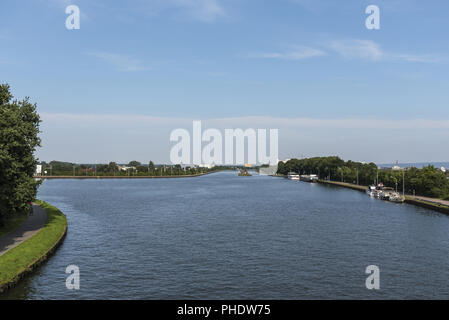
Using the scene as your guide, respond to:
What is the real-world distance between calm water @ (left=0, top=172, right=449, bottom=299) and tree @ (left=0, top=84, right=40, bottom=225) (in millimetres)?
8130

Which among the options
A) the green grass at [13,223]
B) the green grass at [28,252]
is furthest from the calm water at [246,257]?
the green grass at [13,223]

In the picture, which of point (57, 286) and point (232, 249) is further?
point (232, 249)

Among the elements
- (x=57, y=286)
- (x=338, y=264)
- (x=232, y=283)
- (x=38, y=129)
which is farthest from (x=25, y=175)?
(x=338, y=264)

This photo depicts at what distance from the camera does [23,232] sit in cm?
4862

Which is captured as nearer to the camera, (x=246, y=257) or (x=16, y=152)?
(x=246, y=257)

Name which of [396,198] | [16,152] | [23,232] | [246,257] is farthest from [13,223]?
[396,198]

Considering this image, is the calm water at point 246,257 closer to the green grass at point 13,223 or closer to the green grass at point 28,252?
the green grass at point 28,252

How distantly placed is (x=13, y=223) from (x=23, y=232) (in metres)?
8.00

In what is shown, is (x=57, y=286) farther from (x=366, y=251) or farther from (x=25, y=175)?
(x=366, y=251)

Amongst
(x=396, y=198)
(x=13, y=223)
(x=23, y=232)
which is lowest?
(x=396, y=198)

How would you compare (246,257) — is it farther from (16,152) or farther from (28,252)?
(16,152)

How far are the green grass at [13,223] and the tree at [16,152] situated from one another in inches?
52.9
